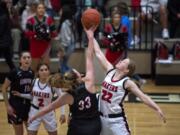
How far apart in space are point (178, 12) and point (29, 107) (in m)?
5.82

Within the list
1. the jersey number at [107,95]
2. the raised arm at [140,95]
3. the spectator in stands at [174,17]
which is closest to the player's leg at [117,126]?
the jersey number at [107,95]

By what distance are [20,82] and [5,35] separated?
4.48 m

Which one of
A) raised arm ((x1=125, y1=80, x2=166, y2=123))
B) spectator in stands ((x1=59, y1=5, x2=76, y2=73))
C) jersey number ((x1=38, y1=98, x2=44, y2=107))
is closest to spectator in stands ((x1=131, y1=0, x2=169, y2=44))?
spectator in stands ((x1=59, y1=5, x2=76, y2=73))

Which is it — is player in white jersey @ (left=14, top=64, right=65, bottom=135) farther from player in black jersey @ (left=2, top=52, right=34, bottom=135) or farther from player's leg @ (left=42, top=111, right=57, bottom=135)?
player in black jersey @ (left=2, top=52, right=34, bottom=135)

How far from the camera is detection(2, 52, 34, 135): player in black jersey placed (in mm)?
6469

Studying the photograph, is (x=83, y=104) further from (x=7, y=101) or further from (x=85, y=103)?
(x=7, y=101)

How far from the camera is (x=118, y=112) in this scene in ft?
18.6

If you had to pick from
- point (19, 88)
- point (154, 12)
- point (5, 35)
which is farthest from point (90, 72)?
point (154, 12)

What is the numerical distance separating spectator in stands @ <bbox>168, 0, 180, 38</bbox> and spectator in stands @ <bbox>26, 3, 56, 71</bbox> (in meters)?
2.81

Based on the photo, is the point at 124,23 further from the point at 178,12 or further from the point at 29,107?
the point at 29,107

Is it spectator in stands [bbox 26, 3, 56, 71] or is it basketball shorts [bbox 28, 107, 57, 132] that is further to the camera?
spectator in stands [bbox 26, 3, 56, 71]

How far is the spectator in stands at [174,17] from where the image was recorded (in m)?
11.4

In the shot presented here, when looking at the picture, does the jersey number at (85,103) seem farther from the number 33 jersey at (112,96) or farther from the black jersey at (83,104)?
the number 33 jersey at (112,96)

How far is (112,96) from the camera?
18.4 ft
